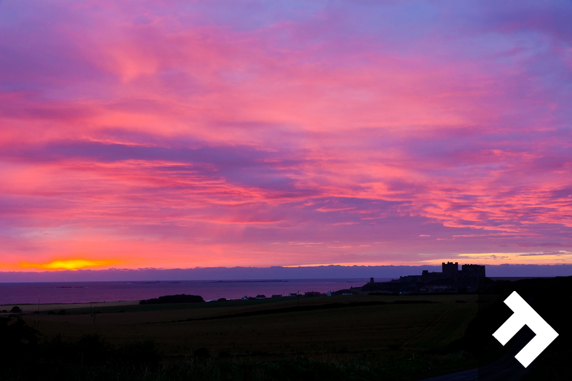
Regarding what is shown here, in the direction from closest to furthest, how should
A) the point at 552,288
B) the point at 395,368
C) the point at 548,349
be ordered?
the point at 395,368 → the point at 548,349 → the point at 552,288

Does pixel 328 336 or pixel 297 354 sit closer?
pixel 297 354

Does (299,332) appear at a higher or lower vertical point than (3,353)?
lower

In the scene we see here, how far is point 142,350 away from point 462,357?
2082 cm

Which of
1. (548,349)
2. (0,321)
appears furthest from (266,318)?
(0,321)

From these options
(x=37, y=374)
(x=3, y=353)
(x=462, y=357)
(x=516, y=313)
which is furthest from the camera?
(x=462, y=357)

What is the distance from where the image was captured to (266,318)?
4031 inches

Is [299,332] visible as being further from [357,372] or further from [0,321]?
[0,321]

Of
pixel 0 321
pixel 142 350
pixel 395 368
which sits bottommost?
pixel 395 368

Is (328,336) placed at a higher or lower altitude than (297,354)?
lower

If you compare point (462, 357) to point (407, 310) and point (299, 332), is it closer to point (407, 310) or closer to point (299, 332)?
point (299, 332)

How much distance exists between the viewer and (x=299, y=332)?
70.0 meters

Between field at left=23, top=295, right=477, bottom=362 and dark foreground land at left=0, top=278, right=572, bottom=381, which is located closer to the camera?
dark foreground land at left=0, top=278, right=572, bottom=381

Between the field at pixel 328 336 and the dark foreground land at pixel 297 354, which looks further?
the field at pixel 328 336

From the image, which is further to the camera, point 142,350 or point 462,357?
point 462,357
